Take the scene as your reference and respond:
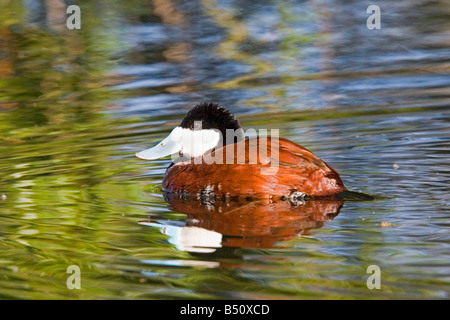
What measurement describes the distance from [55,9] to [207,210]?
29.9 ft

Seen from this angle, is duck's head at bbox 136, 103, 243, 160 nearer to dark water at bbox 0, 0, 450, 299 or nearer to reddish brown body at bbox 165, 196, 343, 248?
dark water at bbox 0, 0, 450, 299

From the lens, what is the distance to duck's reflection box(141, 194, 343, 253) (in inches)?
236

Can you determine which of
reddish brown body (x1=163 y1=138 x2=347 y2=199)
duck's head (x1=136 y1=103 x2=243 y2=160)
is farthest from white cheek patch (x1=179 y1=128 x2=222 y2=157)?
reddish brown body (x1=163 y1=138 x2=347 y2=199)

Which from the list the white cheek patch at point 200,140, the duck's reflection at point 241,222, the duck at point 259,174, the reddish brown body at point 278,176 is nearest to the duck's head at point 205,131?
the white cheek patch at point 200,140

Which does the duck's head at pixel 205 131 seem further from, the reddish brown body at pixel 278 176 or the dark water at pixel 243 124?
the reddish brown body at pixel 278 176

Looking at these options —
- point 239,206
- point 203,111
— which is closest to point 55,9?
point 203,111

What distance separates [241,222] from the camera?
6.48m

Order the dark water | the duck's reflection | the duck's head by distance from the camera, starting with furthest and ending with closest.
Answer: the duck's head
the duck's reflection
the dark water

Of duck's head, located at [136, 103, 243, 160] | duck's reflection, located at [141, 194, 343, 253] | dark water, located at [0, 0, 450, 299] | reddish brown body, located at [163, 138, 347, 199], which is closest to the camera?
dark water, located at [0, 0, 450, 299]

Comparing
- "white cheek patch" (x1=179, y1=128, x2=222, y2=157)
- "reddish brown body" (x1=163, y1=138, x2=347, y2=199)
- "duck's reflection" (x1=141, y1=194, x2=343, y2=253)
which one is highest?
"white cheek patch" (x1=179, y1=128, x2=222, y2=157)

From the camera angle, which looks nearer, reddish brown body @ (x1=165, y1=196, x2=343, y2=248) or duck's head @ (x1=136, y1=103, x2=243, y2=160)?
reddish brown body @ (x1=165, y1=196, x2=343, y2=248)

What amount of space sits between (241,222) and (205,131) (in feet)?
4.52

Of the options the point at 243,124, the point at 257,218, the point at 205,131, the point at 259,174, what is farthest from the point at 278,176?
the point at 243,124

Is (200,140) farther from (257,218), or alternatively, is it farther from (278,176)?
(257,218)
